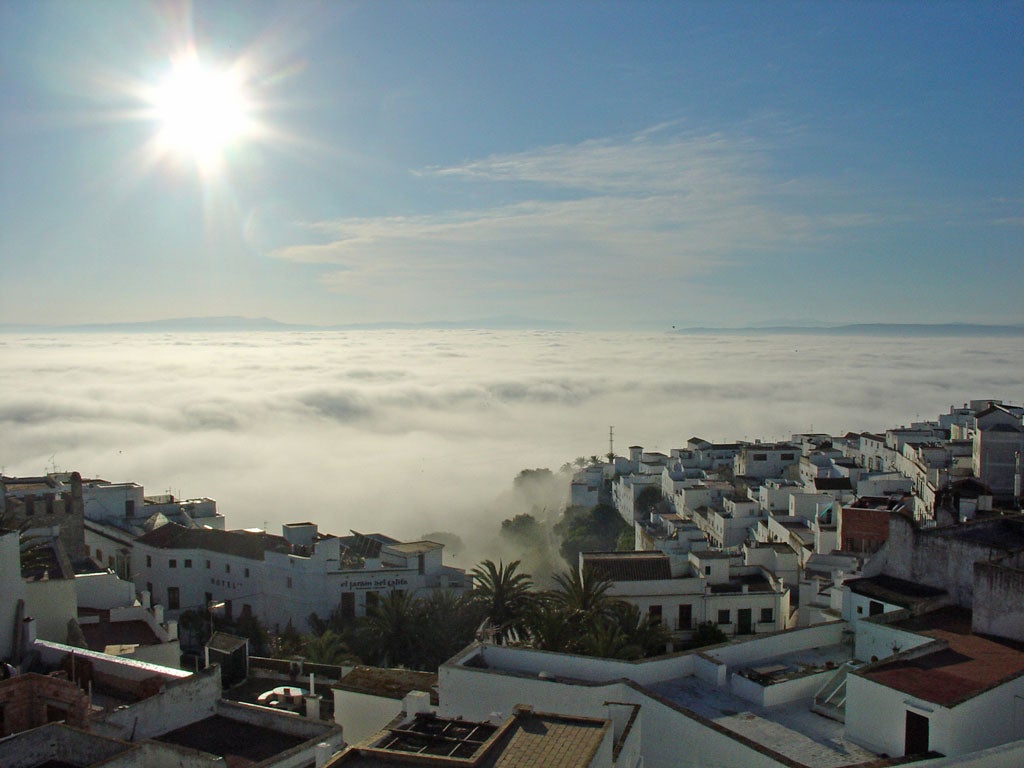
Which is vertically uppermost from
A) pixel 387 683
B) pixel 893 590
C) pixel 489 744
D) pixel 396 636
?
pixel 489 744

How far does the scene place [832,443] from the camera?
61.1 m

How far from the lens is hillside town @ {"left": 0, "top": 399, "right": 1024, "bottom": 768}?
39.0ft

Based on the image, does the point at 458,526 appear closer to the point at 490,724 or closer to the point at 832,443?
the point at 832,443

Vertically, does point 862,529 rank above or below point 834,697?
below

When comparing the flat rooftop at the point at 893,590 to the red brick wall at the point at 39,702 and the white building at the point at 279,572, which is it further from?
the white building at the point at 279,572

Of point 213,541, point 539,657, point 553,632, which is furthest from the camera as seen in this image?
point 213,541

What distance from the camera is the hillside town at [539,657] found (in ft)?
39.0

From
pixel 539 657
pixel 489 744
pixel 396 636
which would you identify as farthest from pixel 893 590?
pixel 396 636

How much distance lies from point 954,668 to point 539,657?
21.4ft

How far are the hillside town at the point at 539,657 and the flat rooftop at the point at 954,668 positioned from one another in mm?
48

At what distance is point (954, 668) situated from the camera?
44.3ft

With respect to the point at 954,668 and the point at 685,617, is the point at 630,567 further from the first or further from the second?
the point at 954,668

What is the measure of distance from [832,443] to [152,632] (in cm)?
5041

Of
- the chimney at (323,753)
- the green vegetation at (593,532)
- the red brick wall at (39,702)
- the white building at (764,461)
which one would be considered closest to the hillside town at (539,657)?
the red brick wall at (39,702)
